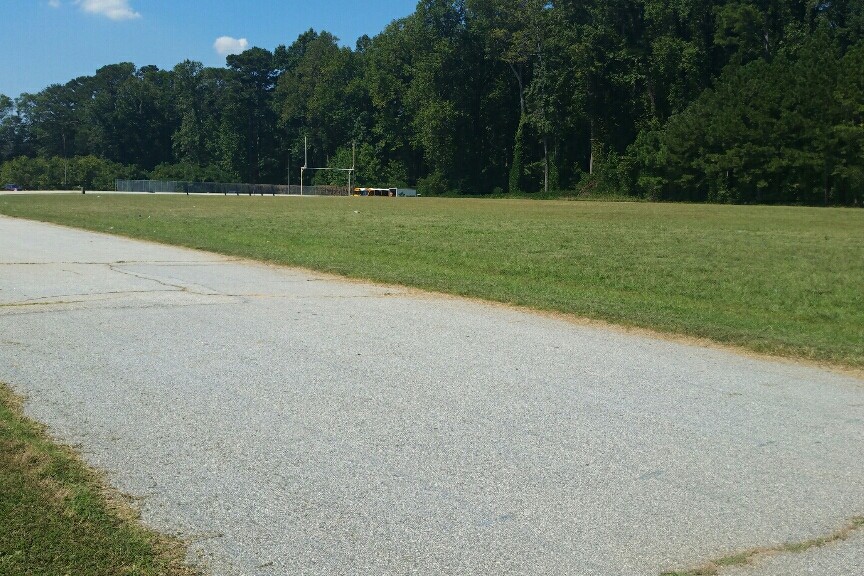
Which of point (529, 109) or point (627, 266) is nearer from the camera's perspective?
point (627, 266)

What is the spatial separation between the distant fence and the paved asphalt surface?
11282 centimetres

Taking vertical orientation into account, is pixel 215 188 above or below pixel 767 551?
above

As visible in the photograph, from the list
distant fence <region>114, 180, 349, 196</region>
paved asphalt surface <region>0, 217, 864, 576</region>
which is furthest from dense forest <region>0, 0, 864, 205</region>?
paved asphalt surface <region>0, 217, 864, 576</region>

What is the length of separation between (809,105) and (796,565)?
76.0 meters

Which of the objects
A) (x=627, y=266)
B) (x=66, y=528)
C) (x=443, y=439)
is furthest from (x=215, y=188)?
(x=66, y=528)

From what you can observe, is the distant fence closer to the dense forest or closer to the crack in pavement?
the dense forest

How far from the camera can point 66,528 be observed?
418 centimetres

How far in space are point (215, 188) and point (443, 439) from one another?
12795 cm

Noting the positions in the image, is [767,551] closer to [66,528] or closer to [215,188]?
[66,528]

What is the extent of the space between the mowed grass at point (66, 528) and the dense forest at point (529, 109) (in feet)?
236

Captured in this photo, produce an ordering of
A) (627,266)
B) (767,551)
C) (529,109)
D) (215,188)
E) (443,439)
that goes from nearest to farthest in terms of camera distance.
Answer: (767,551), (443,439), (627,266), (529,109), (215,188)

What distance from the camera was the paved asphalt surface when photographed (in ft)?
13.8

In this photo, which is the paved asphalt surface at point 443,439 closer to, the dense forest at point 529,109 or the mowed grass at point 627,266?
the mowed grass at point 627,266

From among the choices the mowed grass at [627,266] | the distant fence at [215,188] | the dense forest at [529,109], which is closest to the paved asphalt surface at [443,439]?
the mowed grass at [627,266]
